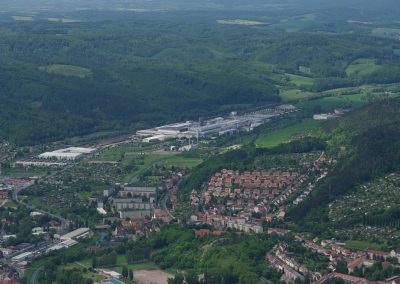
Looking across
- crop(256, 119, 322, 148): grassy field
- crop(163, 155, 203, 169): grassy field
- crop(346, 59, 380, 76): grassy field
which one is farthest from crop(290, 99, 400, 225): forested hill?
crop(346, 59, 380, 76): grassy field

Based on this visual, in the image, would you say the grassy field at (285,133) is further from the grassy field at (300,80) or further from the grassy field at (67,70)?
the grassy field at (67,70)

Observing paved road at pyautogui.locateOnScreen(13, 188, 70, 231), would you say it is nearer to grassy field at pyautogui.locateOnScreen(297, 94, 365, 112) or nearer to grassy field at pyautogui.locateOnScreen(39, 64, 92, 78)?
grassy field at pyautogui.locateOnScreen(297, 94, 365, 112)

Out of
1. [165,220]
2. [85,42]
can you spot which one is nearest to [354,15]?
[85,42]

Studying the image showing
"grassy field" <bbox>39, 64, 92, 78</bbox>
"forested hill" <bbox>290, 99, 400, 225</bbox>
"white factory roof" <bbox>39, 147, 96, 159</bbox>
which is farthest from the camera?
"grassy field" <bbox>39, 64, 92, 78</bbox>

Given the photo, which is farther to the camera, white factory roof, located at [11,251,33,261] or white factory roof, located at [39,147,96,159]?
white factory roof, located at [39,147,96,159]

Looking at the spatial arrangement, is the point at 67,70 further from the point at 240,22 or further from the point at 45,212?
the point at 240,22

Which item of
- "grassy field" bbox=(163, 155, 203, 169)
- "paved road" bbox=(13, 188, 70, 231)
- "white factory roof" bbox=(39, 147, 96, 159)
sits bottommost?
"white factory roof" bbox=(39, 147, 96, 159)

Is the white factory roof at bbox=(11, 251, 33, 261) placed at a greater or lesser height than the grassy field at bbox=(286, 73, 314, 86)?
greater
